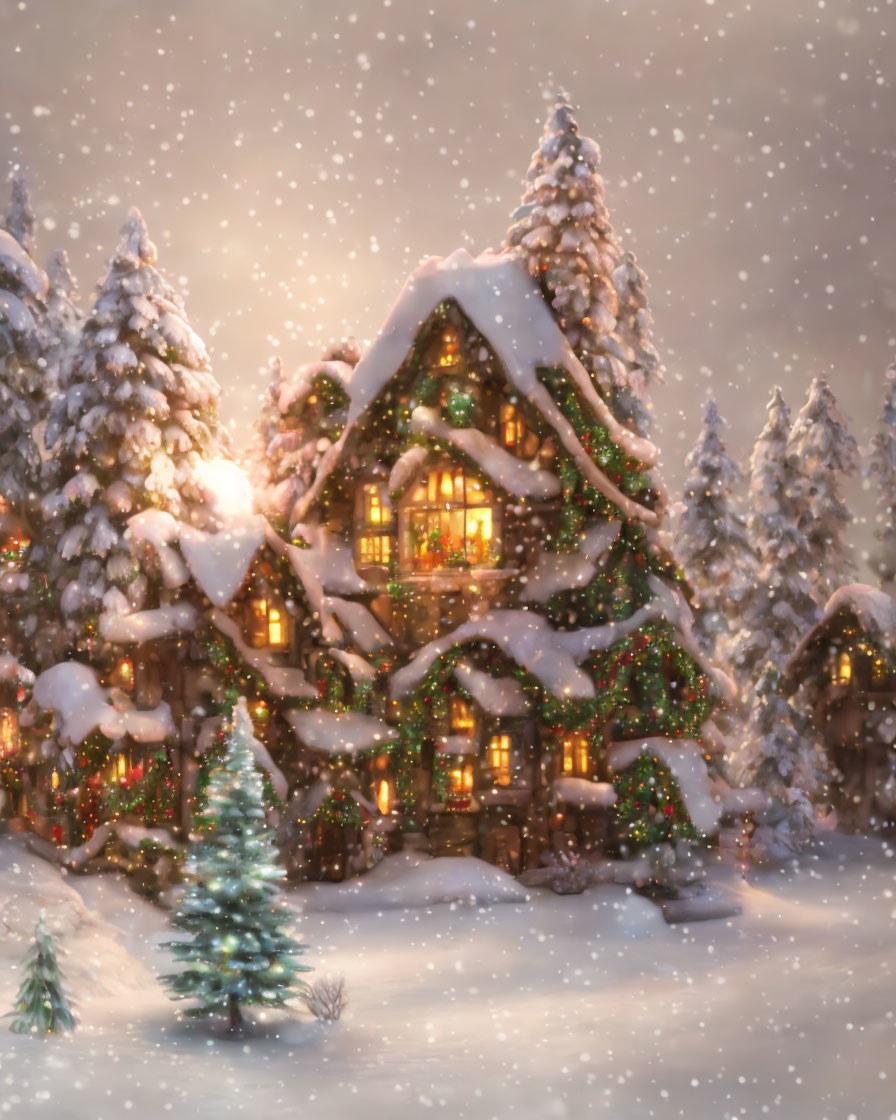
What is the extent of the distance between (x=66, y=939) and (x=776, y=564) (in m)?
25.5

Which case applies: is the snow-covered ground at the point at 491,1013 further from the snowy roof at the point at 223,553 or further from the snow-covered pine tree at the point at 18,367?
the snow-covered pine tree at the point at 18,367

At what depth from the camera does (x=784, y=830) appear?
37.5m

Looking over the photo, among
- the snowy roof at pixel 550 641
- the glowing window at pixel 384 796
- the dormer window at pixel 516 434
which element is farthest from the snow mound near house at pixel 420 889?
the dormer window at pixel 516 434

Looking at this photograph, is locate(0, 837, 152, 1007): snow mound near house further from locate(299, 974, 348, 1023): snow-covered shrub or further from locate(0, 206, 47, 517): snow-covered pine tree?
locate(0, 206, 47, 517): snow-covered pine tree

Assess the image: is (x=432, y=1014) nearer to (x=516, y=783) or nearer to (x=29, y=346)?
(x=516, y=783)

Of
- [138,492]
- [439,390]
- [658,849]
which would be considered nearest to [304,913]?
[658,849]

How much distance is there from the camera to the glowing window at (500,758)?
3180 centimetres

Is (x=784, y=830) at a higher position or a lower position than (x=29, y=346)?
lower

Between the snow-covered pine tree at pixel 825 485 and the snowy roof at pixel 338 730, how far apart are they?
17454mm

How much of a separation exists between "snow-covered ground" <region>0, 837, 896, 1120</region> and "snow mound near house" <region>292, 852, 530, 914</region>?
5 cm

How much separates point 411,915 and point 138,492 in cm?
1126

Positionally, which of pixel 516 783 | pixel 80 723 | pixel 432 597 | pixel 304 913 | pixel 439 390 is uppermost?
pixel 439 390

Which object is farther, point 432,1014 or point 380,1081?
point 432,1014

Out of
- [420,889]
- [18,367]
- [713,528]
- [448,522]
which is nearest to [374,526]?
[448,522]
